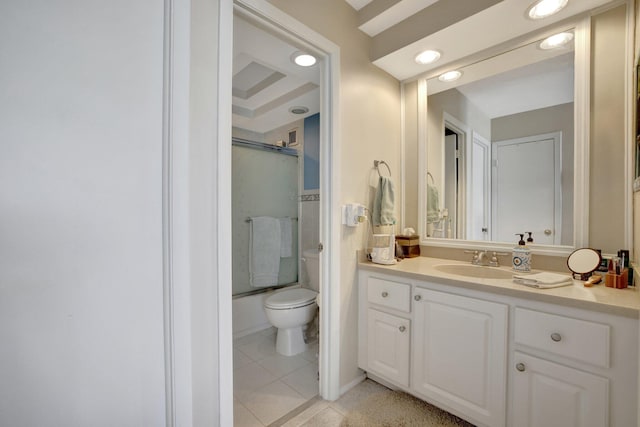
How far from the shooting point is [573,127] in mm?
1451

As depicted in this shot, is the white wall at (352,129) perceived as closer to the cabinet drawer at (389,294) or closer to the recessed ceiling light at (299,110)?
the cabinet drawer at (389,294)

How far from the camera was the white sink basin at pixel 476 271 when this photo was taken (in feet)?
5.21

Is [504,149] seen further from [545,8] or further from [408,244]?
[408,244]

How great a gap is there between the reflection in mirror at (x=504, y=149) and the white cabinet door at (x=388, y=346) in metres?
0.76

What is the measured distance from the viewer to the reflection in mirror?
1.51 meters

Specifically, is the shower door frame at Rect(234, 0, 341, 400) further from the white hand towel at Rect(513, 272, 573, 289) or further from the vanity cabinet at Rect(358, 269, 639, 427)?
the white hand towel at Rect(513, 272, 573, 289)

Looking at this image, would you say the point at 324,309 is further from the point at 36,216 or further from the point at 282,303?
the point at 36,216

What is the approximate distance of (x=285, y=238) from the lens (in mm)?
3029

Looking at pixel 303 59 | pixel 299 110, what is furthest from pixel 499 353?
pixel 299 110

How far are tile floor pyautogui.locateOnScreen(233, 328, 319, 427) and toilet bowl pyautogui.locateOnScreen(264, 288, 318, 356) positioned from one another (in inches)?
2.8

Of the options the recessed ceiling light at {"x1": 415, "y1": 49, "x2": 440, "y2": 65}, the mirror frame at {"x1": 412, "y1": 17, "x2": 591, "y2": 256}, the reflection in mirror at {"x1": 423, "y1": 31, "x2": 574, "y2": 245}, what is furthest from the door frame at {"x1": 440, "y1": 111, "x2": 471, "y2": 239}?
the mirror frame at {"x1": 412, "y1": 17, "x2": 591, "y2": 256}

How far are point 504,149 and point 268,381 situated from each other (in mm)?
2190

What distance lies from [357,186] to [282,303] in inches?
43.8

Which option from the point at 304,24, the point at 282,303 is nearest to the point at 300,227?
the point at 282,303
